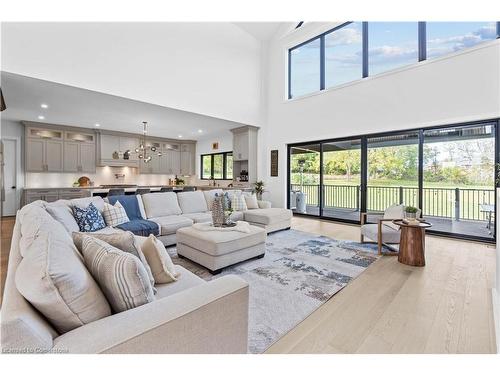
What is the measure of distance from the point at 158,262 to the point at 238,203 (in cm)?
340

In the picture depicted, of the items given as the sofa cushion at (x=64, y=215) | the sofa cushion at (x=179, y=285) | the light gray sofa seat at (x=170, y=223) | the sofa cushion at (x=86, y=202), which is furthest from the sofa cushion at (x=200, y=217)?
the sofa cushion at (x=179, y=285)

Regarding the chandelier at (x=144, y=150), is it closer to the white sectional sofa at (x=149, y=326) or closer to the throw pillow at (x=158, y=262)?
the throw pillow at (x=158, y=262)

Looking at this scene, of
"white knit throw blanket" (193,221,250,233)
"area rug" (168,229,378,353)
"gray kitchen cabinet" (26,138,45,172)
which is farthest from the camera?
"gray kitchen cabinet" (26,138,45,172)

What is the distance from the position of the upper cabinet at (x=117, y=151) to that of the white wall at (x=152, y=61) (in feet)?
11.7

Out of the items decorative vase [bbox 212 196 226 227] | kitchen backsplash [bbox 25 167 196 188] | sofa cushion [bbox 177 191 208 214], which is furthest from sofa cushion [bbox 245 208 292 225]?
kitchen backsplash [bbox 25 167 196 188]

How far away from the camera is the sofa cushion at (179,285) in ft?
4.99

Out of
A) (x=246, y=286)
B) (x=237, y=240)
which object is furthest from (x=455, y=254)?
(x=246, y=286)

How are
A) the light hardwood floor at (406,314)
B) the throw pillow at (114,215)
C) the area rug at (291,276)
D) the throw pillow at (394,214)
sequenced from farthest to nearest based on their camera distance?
the throw pillow at (394,214)
the throw pillow at (114,215)
the area rug at (291,276)
the light hardwood floor at (406,314)

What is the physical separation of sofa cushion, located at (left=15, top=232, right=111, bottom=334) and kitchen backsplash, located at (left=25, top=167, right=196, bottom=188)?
7.58 metres

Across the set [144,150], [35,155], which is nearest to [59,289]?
[144,150]

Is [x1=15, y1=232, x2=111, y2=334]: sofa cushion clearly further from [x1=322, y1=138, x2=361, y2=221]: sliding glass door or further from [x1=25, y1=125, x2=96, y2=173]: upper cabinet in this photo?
[x1=25, y1=125, x2=96, y2=173]: upper cabinet

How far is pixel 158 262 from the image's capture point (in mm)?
1675

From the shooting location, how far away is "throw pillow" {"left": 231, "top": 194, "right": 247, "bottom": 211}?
4992mm

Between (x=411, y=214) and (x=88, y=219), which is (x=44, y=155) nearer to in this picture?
(x=88, y=219)
